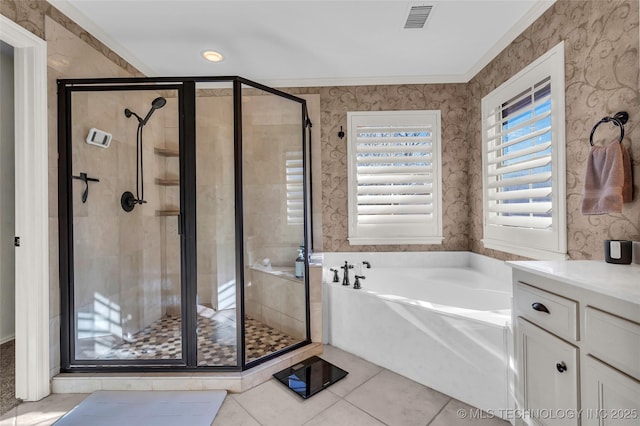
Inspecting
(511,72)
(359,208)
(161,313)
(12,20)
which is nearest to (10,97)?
(12,20)

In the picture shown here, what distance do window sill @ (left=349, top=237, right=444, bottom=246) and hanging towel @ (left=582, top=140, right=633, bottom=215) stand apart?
1.36 meters

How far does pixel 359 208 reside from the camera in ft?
8.93

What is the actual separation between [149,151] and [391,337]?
97.6 inches

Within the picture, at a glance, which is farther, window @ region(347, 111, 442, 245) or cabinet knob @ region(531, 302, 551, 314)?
window @ region(347, 111, 442, 245)

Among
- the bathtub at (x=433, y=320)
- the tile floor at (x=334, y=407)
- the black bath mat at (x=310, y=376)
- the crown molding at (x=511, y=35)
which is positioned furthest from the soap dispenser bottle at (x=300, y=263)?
the crown molding at (x=511, y=35)

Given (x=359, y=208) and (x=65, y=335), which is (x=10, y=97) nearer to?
(x=65, y=335)

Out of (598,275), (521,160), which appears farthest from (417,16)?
(598,275)

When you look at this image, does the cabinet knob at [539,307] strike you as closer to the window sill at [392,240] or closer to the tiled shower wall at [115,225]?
the window sill at [392,240]

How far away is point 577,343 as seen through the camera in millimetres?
986

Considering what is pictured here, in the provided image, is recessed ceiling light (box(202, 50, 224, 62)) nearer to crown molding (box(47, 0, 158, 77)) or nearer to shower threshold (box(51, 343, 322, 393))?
crown molding (box(47, 0, 158, 77))

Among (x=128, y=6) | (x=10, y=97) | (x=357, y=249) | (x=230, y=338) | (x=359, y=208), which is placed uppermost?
(x=128, y=6)

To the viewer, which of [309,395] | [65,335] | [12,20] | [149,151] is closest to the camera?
[12,20]

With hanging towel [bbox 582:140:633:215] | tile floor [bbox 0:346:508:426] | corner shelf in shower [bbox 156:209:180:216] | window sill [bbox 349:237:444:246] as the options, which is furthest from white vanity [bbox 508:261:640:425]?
corner shelf in shower [bbox 156:209:180:216]

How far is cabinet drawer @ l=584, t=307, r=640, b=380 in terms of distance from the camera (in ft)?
2.66
